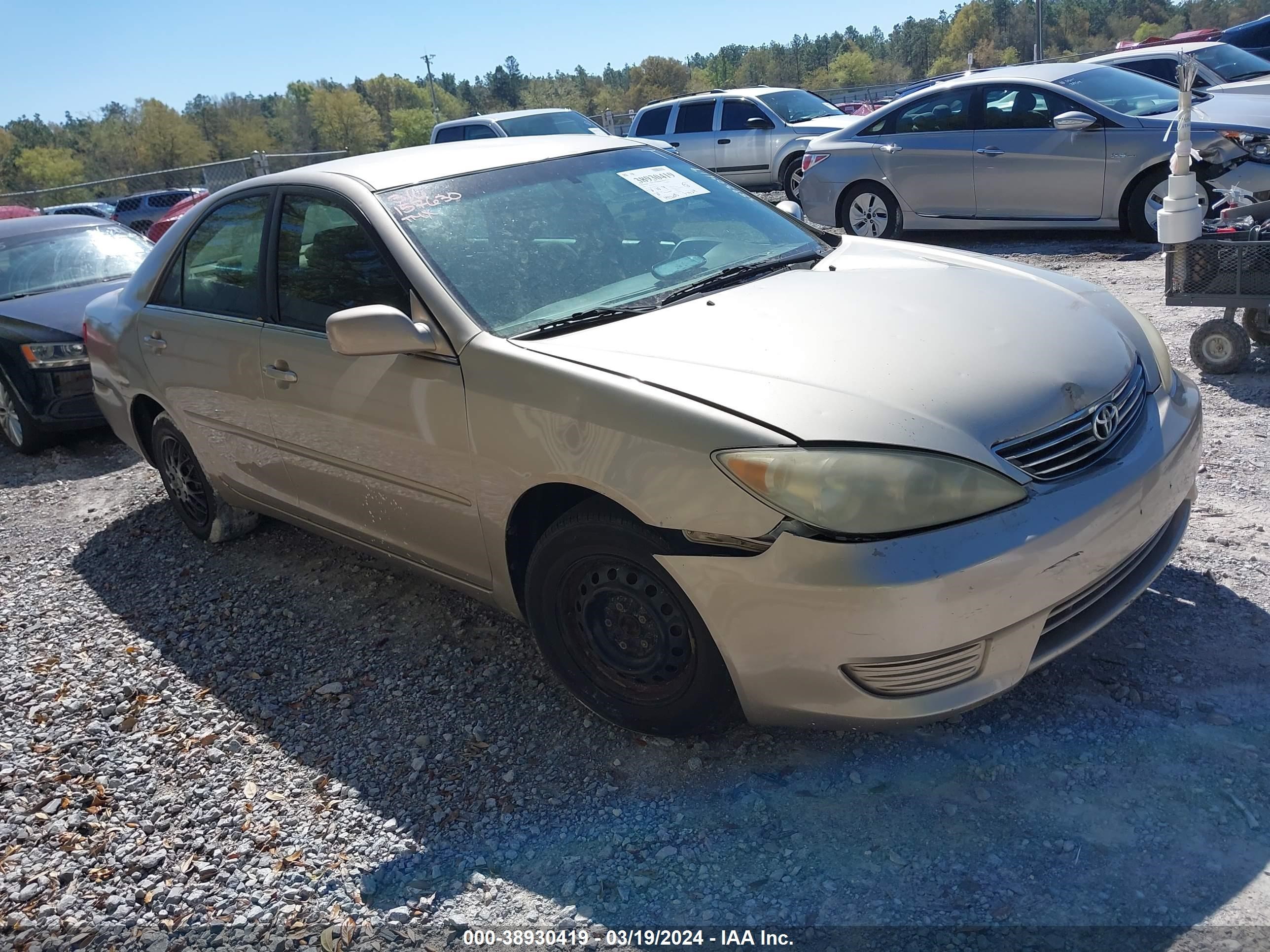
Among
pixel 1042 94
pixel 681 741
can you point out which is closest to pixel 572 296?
pixel 681 741

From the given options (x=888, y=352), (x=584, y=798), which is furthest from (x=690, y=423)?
(x=584, y=798)

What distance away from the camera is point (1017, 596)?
8.07ft

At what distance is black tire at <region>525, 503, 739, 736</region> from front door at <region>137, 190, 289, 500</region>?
1583 mm

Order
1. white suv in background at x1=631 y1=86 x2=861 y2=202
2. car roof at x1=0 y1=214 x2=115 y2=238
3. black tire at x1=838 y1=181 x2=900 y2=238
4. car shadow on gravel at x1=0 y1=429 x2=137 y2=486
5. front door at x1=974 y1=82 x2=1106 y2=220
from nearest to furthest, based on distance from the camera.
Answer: car shadow on gravel at x1=0 y1=429 x2=137 y2=486
car roof at x1=0 y1=214 x2=115 y2=238
front door at x1=974 y1=82 x2=1106 y2=220
black tire at x1=838 y1=181 x2=900 y2=238
white suv in background at x1=631 y1=86 x2=861 y2=202

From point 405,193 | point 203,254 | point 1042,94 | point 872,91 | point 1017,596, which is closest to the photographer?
point 1017,596

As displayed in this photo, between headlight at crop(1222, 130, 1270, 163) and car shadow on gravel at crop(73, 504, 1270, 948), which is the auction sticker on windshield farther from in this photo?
headlight at crop(1222, 130, 1270, 163)

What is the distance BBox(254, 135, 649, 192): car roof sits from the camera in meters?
3.69

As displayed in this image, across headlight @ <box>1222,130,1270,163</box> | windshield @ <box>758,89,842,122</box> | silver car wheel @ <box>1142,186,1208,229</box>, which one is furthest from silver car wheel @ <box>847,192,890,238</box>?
windshield @ <box>758,89,842,122</box>

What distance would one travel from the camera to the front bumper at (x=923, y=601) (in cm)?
238

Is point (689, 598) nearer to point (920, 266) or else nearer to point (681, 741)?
point (681, 741)

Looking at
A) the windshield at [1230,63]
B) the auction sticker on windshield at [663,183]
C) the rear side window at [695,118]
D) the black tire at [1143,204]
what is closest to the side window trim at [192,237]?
the auction sticker on windshield at [663,183]

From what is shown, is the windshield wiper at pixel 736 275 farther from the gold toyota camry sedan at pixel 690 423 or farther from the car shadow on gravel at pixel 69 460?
the car shadow on gravel at pixel 69 460

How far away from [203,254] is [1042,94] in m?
7.69

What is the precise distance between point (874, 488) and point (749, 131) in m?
13.5
